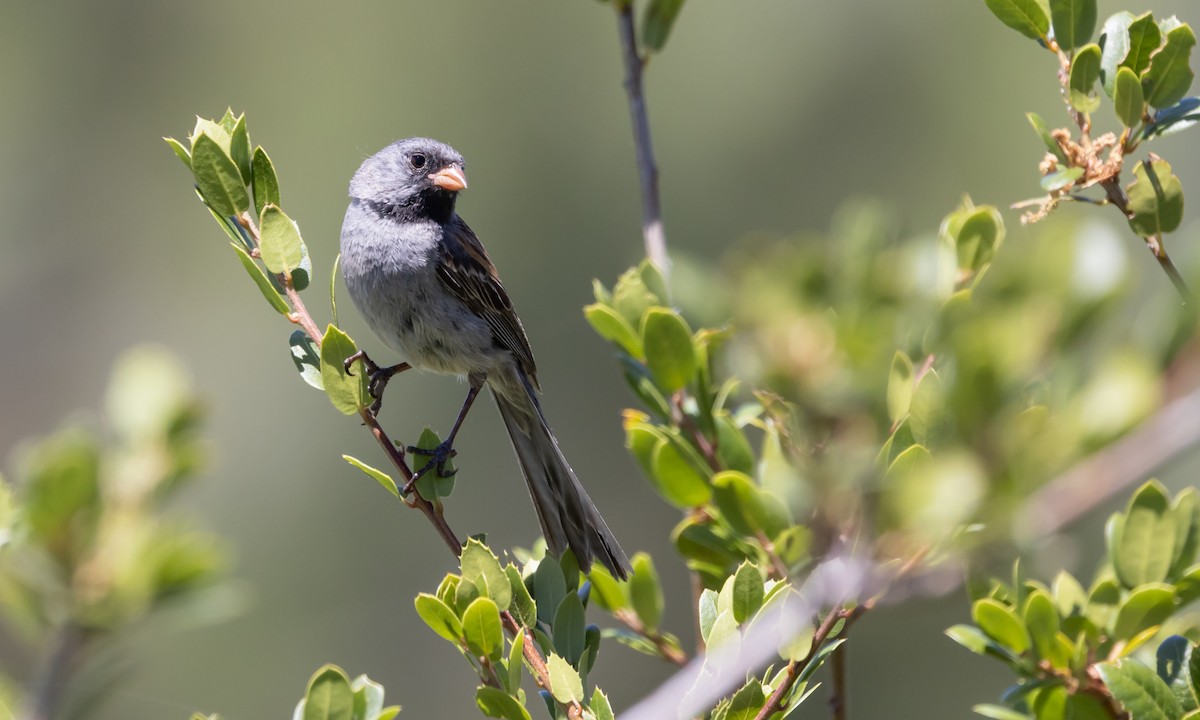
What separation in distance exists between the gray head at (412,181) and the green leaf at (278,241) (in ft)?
7.77

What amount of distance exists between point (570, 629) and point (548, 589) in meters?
0.11

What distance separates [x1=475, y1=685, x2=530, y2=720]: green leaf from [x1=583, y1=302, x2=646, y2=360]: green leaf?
70 centimetres

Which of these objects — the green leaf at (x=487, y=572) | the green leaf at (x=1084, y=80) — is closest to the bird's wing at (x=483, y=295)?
the green leaf at (x=487, y=572)

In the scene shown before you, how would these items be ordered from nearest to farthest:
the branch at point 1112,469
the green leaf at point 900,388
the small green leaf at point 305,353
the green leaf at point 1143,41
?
1. the branch at point 1112,469
2. the green leaf at point 900,388
3. the green leaf at point 1143,41
4. the small green leaf at point 305,353

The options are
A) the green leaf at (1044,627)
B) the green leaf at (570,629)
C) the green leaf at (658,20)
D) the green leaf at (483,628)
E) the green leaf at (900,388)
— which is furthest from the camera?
the green leaf at (658,20)

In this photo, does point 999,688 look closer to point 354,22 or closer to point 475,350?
point 475,350

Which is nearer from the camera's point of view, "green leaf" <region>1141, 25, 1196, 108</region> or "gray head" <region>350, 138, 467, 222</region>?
"green leaf" <region>1141, 25, 1196, 108</region>

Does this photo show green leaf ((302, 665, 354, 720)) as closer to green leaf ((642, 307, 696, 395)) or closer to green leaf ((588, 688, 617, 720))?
green leaf ((588, 688, 617, 720))

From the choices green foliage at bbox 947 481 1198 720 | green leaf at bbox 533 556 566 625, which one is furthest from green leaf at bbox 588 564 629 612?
green foliage at bbox 947 481 1198 720

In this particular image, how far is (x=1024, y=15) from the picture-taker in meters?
1.98

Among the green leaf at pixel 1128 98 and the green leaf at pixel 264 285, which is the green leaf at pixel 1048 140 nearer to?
the green leaf at pixel 1128 98

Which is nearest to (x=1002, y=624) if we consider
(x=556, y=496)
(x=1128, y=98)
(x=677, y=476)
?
(x=677, y=476)

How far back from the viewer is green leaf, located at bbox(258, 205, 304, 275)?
2143 millimetres

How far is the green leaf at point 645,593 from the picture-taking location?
89.5 inches
